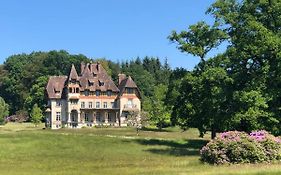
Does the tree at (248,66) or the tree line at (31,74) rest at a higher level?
the tree line at (31,74)

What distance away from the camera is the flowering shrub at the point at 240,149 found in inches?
1265

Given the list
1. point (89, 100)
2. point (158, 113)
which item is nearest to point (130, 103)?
point (89, 100)

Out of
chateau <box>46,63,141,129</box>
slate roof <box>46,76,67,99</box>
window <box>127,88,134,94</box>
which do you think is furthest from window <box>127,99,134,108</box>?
slate roof <box>46,76,67,99</box>

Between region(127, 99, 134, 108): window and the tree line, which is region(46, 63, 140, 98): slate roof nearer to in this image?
region(127, 99, 134, 108): window

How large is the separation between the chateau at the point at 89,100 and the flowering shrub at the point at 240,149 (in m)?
77.9

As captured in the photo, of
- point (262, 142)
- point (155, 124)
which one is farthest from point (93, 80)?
point (262, 142)

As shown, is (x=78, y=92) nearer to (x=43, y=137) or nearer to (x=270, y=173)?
(x=43, y=137)

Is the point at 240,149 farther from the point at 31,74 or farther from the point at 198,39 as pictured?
the point at 31,74

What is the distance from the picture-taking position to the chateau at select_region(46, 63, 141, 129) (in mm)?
Answer: 110625

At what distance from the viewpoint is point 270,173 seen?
935 inches

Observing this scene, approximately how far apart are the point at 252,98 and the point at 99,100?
71882mm

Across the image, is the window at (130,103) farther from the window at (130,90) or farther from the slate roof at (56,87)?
the slate roof at (56,87)

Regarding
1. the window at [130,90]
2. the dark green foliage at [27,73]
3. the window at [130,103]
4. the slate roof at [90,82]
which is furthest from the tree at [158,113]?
the dark green foliage at [27,73]

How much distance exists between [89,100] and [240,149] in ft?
268
